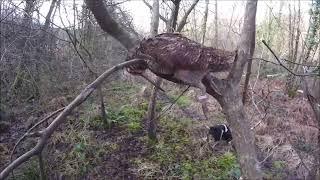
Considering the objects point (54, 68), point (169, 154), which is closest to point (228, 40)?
point (54, 68)

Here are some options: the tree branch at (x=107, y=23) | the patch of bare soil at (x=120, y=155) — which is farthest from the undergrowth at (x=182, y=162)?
the tree branch at (x=107, y=23)

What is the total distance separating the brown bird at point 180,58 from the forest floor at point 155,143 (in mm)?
2925

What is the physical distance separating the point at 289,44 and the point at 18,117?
7311 millimetres

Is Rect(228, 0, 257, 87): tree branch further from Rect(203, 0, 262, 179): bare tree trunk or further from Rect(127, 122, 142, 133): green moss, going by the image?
Rect(127, 122, 142, 133): green moss

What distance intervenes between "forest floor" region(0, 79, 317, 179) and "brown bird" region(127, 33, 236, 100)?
2925 millimetres

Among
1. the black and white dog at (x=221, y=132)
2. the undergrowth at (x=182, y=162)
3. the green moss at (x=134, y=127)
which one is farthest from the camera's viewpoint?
the green moss at (x=134, y=127)

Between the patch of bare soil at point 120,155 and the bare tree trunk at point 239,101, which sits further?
the patch of bare soil at point 120,155

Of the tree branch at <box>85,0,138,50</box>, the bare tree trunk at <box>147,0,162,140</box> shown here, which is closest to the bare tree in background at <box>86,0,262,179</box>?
the tree branch at <box>85,0,138,50</box>

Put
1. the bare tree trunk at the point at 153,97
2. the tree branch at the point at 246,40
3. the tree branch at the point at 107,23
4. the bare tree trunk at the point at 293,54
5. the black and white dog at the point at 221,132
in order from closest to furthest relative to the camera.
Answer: the tree branch at the point at 107,23
the tree branch at the point at 246,40
the bare tree trunk at the point at 153,97
the black and white dog at the point at 221,132
the bare tree trunk at the point at 293,54

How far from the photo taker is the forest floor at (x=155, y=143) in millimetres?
5902

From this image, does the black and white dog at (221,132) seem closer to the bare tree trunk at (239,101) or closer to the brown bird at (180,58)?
the bare tree trunk at (239,101)

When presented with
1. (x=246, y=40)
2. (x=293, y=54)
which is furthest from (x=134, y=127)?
(x=293, y=54)

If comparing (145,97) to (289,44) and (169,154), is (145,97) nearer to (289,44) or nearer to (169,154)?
(169,154)

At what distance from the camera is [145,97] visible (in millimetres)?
8469
